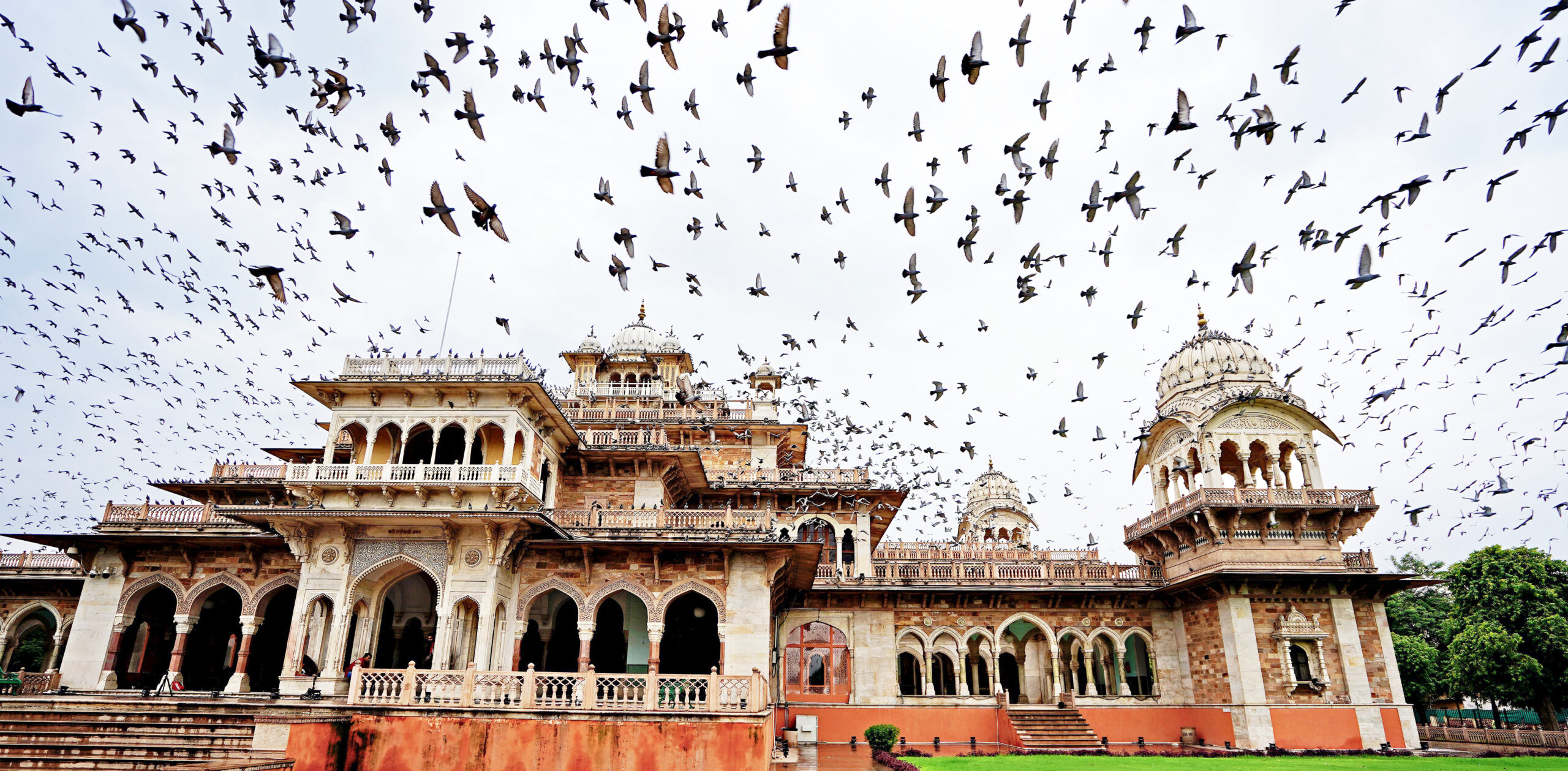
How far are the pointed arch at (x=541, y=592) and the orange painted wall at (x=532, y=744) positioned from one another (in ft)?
15.7

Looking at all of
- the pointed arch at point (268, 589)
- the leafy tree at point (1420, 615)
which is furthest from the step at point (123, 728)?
the leafy tree at point (1420, 615)

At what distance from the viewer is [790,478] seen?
27562 millimetres

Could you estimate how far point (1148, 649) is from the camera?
88.6 ft

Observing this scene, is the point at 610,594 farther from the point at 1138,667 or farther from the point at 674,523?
the point at 1138,667

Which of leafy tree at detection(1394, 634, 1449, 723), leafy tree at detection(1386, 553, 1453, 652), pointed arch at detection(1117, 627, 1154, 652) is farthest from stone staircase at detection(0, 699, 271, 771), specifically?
leafy tree at detection(1386, 553, 1453, 652)

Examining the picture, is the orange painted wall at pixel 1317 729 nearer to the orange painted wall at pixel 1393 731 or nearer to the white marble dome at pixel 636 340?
the orange painted wall at pixel 1393 731

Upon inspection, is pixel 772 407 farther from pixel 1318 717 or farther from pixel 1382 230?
pixel 1382 230

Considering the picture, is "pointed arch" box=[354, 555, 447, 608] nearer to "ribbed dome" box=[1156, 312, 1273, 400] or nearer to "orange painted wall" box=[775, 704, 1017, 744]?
"orange painted wall" box=[775, 704, 1017, 744]

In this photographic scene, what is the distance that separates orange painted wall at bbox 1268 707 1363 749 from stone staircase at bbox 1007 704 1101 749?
4840mm

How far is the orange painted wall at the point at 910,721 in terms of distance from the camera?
25.0 meters

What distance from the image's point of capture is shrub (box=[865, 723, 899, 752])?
21.3 metres

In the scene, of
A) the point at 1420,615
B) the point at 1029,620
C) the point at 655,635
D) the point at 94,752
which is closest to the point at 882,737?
the point at 655,635

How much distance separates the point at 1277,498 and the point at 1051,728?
9567 millimetres

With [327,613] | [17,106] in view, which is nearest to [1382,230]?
[17,106]
